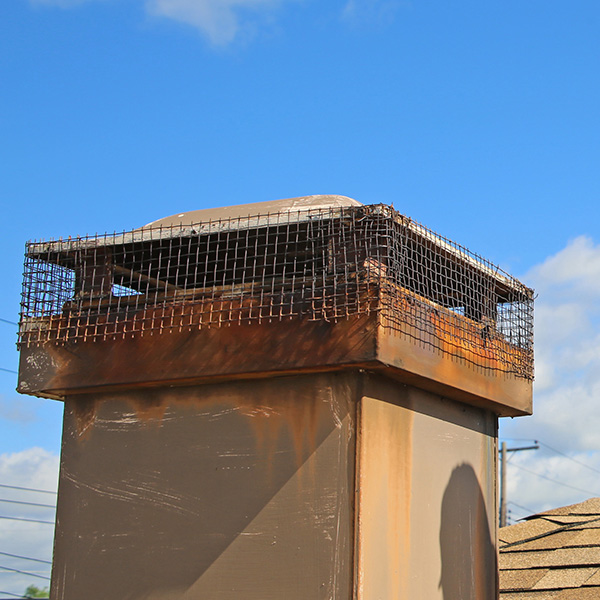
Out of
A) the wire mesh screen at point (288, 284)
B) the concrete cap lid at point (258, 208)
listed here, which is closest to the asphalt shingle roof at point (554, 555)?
the wire mesh screen at point (288, 284)

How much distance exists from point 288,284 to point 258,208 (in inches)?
38.0

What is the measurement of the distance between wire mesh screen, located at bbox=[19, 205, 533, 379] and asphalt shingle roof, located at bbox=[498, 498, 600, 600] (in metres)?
2.11

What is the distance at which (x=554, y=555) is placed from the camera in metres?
10.6

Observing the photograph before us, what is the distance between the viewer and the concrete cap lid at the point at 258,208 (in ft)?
27.5

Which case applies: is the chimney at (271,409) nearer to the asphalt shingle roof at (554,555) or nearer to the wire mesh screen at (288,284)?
the wire mesh screen at (288,284)

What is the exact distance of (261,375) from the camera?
7.78 metres

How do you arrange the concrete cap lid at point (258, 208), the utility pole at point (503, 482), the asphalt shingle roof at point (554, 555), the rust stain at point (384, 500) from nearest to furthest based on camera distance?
the rust stain at point (384, 500)
the concrete cap lid at point (258, 208)
the asphalt shingle roof at point (554, 555)
the utility pole at point (503, 482)

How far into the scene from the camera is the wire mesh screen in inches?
304

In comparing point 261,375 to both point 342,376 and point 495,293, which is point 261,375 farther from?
point 495,293

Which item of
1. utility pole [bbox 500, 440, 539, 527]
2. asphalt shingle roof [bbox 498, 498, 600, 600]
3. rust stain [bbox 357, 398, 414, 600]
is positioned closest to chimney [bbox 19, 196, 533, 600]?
rust stain [bbox 357, 398, 414, 600]

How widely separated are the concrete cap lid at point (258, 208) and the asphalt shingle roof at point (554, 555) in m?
4.30

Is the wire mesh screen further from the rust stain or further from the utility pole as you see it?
the utility pole

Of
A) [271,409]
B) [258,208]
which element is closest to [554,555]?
[271,409]

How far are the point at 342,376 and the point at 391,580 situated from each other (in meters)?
1.54
